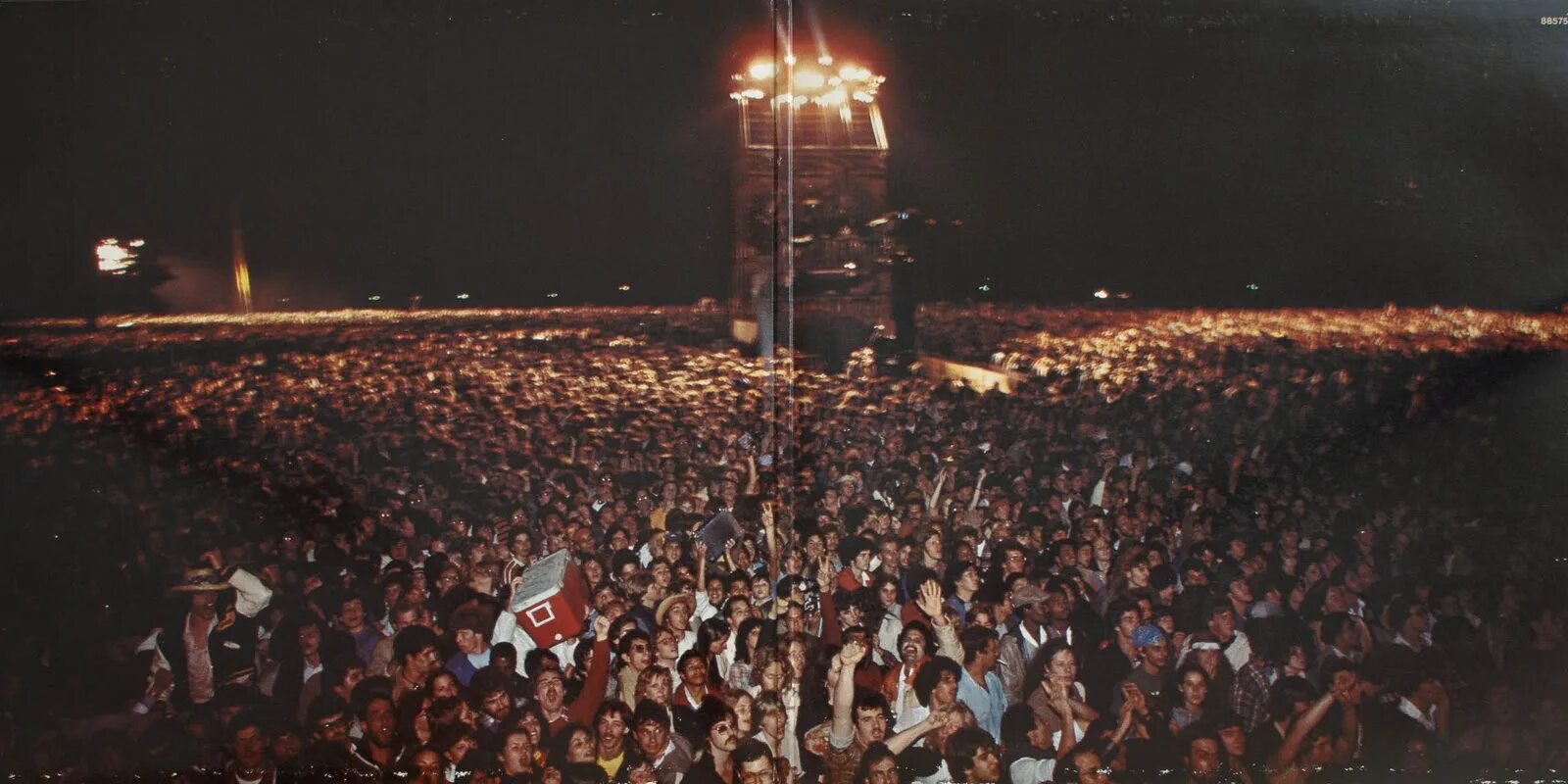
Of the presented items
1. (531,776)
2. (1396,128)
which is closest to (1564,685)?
(1396,128)

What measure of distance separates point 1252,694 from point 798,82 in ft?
8.32

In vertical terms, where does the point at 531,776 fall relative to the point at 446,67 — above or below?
below

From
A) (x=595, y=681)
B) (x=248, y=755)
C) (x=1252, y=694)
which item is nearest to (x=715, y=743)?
(x=595, y=681)

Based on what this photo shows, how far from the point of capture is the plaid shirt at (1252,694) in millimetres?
Result: 4195

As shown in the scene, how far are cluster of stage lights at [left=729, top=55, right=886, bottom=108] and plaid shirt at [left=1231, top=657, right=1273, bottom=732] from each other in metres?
2.32

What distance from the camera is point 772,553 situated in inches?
161

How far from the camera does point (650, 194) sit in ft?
13.5

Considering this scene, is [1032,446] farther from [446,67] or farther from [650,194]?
[446,67]

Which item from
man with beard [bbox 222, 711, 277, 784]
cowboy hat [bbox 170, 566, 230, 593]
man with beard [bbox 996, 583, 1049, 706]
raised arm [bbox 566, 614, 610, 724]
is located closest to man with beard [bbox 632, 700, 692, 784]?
raised arm [bbox 566, 614, 610, 724]

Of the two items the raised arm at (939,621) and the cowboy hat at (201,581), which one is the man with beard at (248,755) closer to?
the cowboy hat at (201,581)

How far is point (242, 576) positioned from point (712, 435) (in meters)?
1.58

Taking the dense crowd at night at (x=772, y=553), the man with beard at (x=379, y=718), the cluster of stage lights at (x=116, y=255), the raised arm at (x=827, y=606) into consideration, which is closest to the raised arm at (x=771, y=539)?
the dense crowd at night at (x=772, y=553)

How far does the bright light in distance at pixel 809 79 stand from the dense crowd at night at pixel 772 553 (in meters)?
0.83

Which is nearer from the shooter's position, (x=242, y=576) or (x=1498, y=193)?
(x=242, y=576)
